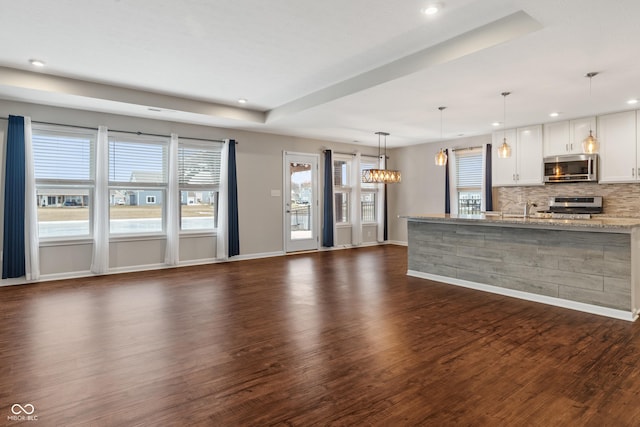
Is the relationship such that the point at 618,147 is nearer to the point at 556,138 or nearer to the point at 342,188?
the point at 556,138

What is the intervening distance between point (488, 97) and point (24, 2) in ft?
17.4

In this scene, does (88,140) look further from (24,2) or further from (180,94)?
(24,2)

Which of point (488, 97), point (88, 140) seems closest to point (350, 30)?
point (488, 97)

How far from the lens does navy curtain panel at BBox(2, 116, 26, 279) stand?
17.2ft

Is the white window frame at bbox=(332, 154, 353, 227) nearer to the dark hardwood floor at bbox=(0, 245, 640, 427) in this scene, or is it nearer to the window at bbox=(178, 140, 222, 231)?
the window at bbox=(178, 140, 222, 231)

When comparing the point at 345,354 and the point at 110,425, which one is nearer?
the point at 110,425

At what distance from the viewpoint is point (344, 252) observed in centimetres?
A: 852

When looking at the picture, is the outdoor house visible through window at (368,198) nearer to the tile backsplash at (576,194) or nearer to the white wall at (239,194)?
the white wall at (239,194)

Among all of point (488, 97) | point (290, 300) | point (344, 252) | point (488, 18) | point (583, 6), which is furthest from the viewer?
point (344, 252)

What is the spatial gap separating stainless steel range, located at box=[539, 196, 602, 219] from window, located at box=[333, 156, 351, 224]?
4.41 meters

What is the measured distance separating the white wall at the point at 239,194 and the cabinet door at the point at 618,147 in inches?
199

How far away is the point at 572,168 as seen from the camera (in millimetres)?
6301

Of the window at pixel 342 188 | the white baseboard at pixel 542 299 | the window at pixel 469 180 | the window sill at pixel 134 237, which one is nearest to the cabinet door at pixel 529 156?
the window at pixel 469 180

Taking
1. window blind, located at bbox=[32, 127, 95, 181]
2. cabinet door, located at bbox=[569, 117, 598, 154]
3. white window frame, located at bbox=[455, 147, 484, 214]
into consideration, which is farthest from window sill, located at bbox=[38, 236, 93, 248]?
cabinet door, located at bbox=[569, 117, 598, 154]
